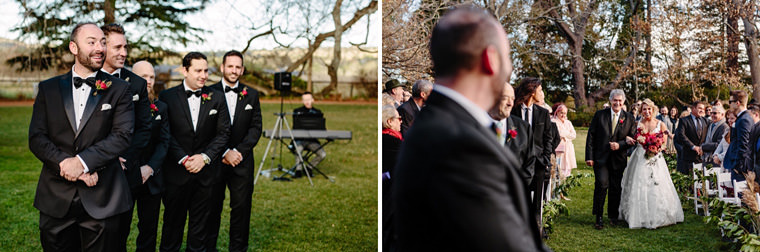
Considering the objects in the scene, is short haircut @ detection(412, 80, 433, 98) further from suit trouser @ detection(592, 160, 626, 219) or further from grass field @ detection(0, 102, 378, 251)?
grass field @ detection(0, 102, 378, 251)

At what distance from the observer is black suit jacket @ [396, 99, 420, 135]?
3990mm

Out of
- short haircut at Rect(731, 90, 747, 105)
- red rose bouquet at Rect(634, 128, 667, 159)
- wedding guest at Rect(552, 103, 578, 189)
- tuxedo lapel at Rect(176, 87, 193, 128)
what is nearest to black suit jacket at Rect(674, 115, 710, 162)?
red rose bouquet at Rect(634, 128, 667, 159)

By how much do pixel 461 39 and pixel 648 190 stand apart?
481 centimetres

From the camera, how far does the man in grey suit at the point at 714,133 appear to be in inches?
164

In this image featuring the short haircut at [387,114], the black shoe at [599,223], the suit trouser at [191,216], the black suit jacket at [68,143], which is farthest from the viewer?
the suit trouser at [191,216]

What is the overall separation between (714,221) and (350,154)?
1024 centimetres

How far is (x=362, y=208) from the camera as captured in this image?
7820 millimetres

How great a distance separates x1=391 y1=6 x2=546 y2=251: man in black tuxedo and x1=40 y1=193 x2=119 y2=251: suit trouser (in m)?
2.42

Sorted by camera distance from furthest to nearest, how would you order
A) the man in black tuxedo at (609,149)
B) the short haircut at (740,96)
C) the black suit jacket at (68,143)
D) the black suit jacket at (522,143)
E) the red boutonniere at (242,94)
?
the red boutonniere at (242,94) < the man in black tuxedo at (609,149) < the short haircut at (740,96) < the black suit jacket at (522,143) < the black suit jacket at (68,143)

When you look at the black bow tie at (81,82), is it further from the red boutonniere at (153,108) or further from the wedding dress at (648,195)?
the wedding dress at (648,195)

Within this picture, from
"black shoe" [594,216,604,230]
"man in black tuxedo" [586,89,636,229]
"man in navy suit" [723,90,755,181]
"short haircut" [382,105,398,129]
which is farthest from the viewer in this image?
"black shoe" [594,216,604,230]

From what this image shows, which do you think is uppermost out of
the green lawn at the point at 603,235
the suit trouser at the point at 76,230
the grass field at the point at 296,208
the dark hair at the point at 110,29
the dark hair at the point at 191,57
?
the dark hair at the point at 110,29

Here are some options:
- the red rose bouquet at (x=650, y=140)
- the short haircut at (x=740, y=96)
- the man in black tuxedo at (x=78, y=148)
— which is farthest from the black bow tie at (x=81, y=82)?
the short haircut at (x=740, y=96)

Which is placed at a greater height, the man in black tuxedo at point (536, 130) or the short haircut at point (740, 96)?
the short haircut at point (740, 96)
